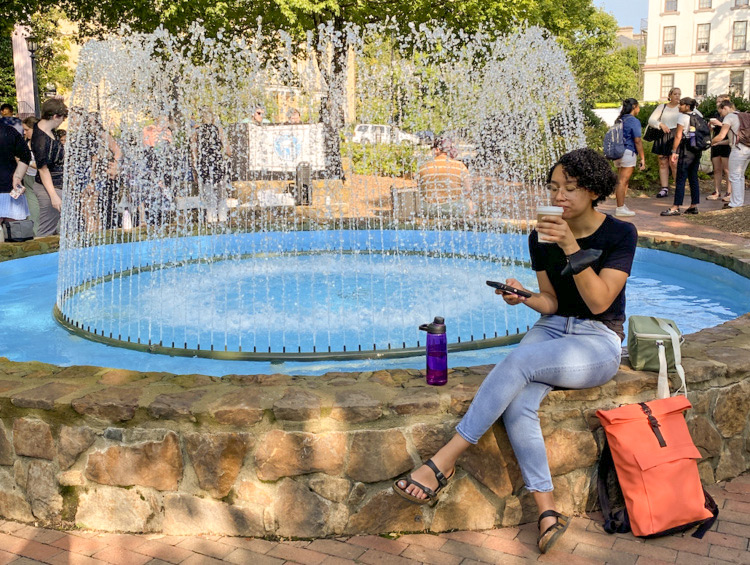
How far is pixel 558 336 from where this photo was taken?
348cm

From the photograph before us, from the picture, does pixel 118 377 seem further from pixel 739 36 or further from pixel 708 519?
pixel 739 36

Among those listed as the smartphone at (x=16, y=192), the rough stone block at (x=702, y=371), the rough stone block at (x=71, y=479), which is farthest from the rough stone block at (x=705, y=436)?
the smartphone at (x=16, y=192)

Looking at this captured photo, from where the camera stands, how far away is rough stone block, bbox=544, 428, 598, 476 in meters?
3.34

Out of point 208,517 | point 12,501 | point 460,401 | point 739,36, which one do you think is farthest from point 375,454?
point 739,36

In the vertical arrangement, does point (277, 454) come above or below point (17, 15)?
below

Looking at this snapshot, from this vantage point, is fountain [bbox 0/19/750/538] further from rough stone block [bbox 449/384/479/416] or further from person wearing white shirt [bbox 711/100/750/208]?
person wearing white shirt [bbox 711/100/750/208]

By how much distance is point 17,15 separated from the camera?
2056cm

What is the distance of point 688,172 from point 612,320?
9.13 m

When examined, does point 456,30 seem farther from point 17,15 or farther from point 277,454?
point 277,454

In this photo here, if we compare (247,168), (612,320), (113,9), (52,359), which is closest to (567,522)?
(612,320)

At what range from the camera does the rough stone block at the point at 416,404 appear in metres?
3.23

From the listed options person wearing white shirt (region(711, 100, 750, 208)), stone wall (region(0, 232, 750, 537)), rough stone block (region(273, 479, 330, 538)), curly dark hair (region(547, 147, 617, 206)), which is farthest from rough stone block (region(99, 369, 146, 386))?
person wearing white shirt (region(711, 100, 750, 208))

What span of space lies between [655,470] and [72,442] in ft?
8.22

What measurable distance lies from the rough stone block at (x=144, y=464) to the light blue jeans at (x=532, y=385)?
4.07 feet
